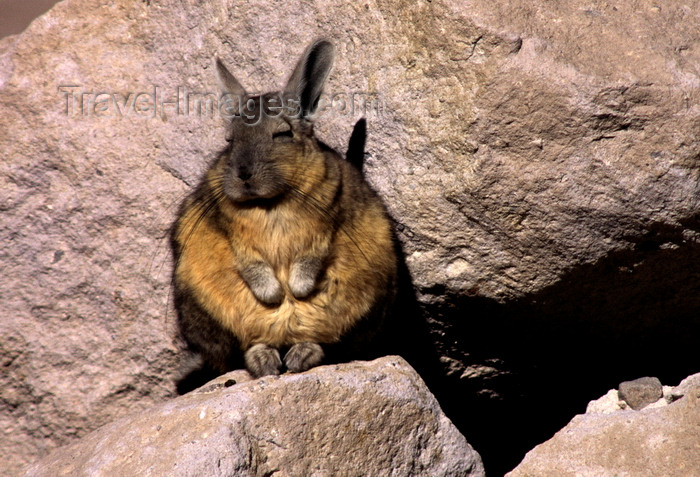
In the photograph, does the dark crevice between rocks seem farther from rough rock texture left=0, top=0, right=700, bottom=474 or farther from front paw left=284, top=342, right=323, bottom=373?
front paw left=284, top=342, right=323, bottom=373

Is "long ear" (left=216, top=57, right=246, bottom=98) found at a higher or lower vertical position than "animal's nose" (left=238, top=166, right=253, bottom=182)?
higher

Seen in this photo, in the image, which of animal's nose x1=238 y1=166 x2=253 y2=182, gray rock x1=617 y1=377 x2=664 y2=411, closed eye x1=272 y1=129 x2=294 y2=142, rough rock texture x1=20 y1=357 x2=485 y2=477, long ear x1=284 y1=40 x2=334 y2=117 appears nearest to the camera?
rough rock texture x1=20 y1=357 x2=485 y2=477

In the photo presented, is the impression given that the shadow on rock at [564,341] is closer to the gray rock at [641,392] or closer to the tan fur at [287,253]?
the gray rock at [641,392]

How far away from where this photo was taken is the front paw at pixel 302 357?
14.1 ft

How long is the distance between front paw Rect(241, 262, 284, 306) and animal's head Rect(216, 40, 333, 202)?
1.28 feet

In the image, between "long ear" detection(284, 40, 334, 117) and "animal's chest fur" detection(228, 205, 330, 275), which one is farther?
"animal's chest fur" detection(228, 205, 330, 275)

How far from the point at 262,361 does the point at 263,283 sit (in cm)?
43

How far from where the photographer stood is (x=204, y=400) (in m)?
3.81

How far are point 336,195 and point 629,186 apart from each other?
1579 millimetres

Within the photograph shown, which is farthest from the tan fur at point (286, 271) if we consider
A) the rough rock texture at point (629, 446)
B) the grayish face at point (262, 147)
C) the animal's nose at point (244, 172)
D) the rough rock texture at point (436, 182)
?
the rough rock texture at point (629, 446)

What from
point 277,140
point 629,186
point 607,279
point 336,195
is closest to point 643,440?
point 607,279

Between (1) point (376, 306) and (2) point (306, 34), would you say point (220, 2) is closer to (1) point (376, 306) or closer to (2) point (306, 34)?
(2) point (306, 34)

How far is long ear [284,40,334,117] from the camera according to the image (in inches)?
171

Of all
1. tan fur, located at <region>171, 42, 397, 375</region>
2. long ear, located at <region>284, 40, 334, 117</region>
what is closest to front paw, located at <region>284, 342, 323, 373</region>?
tan fur, located at <region>171, 42, 397, 375</region>
